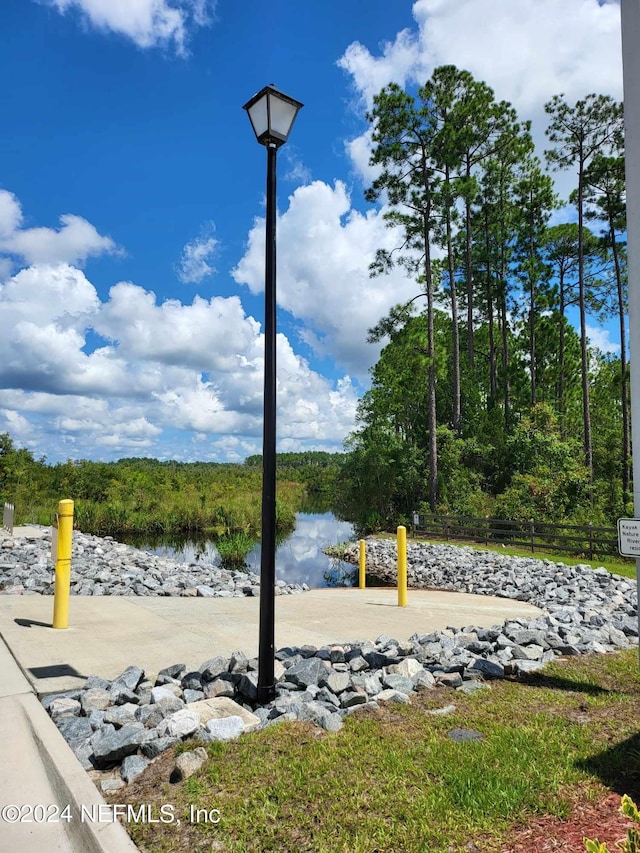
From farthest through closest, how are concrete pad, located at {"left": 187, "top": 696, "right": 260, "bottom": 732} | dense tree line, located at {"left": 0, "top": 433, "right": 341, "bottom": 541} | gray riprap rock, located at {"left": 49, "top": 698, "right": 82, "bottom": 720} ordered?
1. dense tree line, located at {"left": 0, "top": 433, "right": 341, "bottom": 541}
2. gray riprap rock, located at {"left": 49, "top": 698, "right": 82, "bottom": 720}
3. concrete pad, located at {"left": 187, "top": 696, "right": 260, "bottom": 732}

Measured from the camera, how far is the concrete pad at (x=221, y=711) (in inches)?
152

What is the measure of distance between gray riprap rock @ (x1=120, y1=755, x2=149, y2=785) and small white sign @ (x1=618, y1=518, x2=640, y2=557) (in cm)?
297

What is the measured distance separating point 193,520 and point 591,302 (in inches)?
978

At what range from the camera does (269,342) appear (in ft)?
15.4

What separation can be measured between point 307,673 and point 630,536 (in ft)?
9.11

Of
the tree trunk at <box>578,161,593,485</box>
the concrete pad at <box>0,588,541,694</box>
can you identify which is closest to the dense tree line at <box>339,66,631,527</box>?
the tree trunk at <box>578,161,593,485</box>

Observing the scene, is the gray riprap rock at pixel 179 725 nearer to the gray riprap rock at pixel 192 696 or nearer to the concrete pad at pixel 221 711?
the concrete pad at pixel 221 711

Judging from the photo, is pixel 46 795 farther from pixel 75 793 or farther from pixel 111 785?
pixel 111 785

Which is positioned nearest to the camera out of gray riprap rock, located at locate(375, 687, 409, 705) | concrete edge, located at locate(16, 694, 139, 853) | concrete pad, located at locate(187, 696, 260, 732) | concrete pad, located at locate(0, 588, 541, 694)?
concrete edge, located at locate(16, 694, 139, 853)

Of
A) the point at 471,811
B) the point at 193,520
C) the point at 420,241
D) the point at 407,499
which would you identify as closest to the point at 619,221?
the point at 420,241

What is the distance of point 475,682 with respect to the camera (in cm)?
469

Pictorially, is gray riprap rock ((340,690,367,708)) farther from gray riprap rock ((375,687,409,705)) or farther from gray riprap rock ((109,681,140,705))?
gray riprap rock ((109,681,140,705))

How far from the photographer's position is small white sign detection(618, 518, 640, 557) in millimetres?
3119

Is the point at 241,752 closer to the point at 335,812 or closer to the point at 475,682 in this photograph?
the point at 335,812
